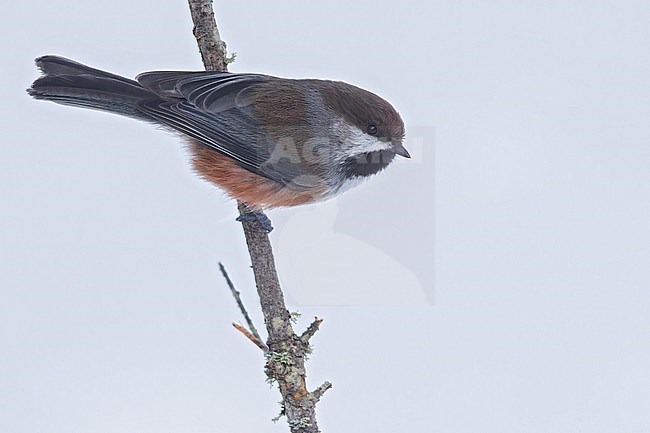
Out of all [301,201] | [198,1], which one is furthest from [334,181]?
[198,1]

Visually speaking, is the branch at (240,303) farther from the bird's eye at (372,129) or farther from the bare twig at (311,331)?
the bird's eye at (372,129)

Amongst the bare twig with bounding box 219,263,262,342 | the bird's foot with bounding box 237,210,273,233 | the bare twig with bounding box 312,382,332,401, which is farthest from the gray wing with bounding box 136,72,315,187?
the bare twig with bounding box 312,382,332,401

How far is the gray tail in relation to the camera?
7.02 feet

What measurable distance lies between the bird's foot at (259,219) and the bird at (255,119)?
0.10 feet

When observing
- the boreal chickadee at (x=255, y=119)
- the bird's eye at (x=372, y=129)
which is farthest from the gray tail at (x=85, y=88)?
the bird's eye at (x=372, y=129)

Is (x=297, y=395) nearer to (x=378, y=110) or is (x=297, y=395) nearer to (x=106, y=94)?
(x=378, y=110)

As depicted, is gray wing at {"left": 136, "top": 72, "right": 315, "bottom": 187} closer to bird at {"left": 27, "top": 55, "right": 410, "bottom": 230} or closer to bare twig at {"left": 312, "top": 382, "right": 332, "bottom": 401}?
bird at {"left": 27, "top": 55, "right": 410, "bottom": 230}

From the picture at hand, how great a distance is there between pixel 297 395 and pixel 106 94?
1.10m

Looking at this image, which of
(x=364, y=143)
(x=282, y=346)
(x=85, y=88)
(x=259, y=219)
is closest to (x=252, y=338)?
(x=282, y=346)

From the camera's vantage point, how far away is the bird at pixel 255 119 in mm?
2154

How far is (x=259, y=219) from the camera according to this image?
83.3 inches

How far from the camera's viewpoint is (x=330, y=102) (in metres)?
2.17

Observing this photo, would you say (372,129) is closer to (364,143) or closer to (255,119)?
(364,143)

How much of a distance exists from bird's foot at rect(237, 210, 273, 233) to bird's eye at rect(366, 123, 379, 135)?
406mm
